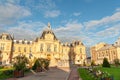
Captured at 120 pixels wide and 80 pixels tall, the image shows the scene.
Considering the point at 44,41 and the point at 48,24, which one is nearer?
the point at 44,41

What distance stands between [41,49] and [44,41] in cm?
383

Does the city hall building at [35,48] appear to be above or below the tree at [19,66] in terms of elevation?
above

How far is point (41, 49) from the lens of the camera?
215 ft

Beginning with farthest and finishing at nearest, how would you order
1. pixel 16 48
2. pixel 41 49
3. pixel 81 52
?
pixel 81 52
pixel 16 48
pixel 41 49

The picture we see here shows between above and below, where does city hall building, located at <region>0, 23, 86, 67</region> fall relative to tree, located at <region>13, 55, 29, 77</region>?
above

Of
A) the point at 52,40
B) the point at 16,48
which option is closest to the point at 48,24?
the point at 52,40

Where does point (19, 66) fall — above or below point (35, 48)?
below

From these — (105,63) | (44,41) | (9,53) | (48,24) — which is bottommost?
(105,63)

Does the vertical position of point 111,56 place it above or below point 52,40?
below

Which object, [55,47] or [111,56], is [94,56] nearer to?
[111,56]

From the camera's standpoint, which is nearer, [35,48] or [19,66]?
[19,66]

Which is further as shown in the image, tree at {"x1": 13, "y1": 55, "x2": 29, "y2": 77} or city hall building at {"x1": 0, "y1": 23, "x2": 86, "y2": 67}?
city hall building at {"x1": 0, "y1": 23, "x2": 86, "y2": 67}

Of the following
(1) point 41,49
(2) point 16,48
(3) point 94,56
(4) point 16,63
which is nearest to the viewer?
(4) point 16,63

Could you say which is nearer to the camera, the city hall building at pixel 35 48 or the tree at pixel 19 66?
the tree at pixel 19 66
